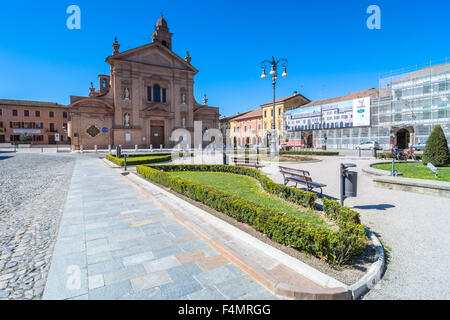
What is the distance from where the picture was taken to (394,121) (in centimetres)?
3403

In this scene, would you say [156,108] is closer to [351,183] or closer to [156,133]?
[156,133]

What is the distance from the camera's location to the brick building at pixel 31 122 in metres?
55.4

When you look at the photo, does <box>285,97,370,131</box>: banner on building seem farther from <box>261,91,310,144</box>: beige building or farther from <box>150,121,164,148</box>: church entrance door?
<box>150,121,164,148</box>: church entrance door

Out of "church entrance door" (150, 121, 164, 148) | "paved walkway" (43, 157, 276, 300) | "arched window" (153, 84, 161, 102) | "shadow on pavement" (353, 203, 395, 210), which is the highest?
"arched window" (153, 84, 161, 102)

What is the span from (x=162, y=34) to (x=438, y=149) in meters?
47.5

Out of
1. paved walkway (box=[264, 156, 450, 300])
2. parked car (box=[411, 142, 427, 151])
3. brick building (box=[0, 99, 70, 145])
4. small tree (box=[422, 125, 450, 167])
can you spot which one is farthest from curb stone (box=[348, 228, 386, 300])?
brick building (box=[0, 99, 70, 145])

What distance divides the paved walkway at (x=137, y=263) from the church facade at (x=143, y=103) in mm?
34485

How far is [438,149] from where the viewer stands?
37.9ft

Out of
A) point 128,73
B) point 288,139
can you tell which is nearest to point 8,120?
point 128,73

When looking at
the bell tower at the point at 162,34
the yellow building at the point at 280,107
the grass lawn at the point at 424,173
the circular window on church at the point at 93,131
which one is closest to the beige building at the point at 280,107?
the yellow building at the point at 280,107

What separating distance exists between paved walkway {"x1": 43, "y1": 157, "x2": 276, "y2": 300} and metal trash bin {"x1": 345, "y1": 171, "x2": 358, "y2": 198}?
3250mm

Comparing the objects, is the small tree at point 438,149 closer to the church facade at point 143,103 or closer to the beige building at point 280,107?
the church facade at point 143,103

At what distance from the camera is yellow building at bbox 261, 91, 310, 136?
4991cm

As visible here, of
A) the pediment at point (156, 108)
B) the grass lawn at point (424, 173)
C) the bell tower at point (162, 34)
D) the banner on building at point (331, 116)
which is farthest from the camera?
the bell tower at point (162, 34)
